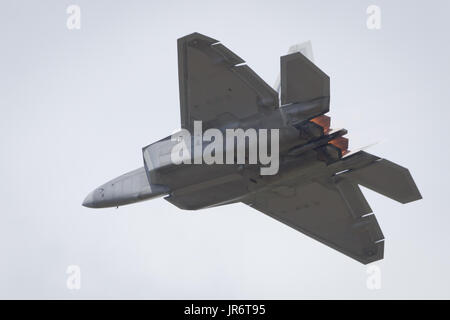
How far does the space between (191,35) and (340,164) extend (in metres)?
6.37

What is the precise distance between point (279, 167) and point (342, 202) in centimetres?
425

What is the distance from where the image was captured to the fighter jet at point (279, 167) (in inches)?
967

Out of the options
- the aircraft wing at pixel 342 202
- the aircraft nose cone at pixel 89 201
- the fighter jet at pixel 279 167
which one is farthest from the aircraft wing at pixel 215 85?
the aircraft nose cone at pixel 89 201

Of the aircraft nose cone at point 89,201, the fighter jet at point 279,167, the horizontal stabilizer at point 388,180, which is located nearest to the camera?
the fighter jet at point 279,167

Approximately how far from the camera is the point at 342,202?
96.4ft

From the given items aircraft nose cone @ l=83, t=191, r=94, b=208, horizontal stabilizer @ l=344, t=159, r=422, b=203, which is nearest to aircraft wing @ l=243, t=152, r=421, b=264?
horizontal stabilizer @ l=344, t=159, r=422, b=203

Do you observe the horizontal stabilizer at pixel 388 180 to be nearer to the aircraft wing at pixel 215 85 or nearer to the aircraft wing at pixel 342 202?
the aircraft wing at pixel 342 202

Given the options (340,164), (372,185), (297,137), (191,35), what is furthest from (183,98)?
(372,185)

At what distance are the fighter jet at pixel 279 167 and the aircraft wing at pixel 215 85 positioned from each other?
0.10 ft

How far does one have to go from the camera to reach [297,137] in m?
24.8

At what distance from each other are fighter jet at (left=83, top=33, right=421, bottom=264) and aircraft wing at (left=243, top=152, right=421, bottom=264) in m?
0.04

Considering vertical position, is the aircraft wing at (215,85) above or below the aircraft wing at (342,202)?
above

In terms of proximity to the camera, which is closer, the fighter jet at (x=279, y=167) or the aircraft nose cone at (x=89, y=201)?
the fighter jet at (x=279, y=167)

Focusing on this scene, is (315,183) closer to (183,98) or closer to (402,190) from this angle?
(402,190)
